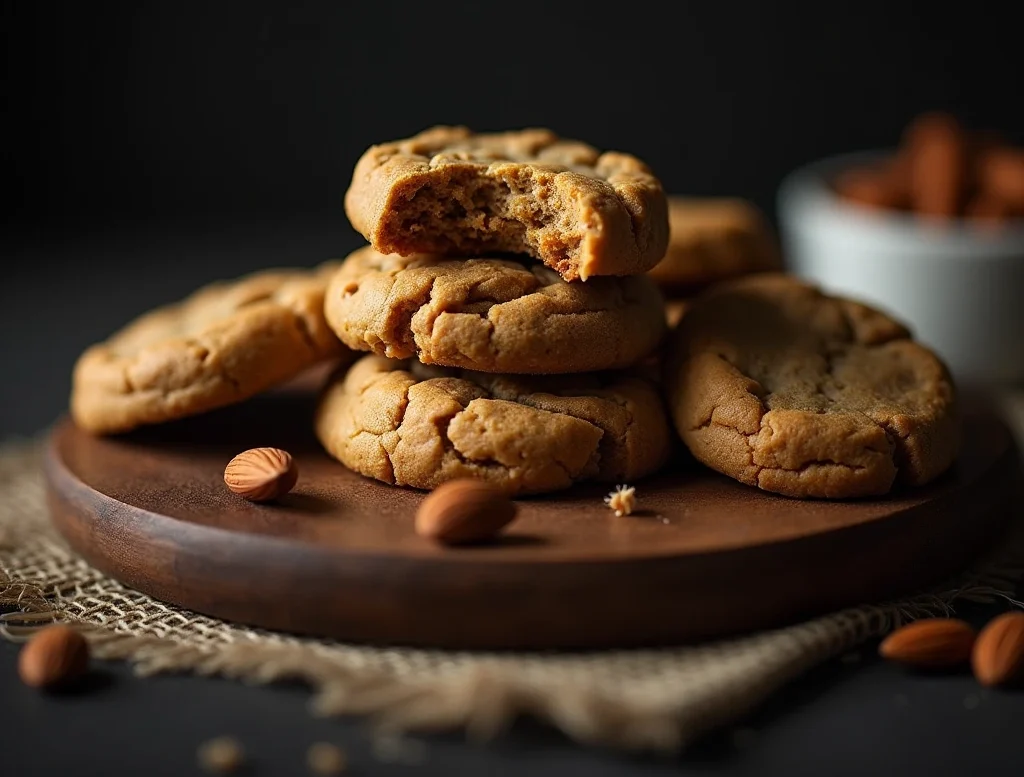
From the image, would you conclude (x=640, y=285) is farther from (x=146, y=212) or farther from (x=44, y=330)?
(x=146, y=212)

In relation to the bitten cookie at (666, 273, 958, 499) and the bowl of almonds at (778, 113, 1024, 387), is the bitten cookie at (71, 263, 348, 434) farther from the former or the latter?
the bowl of almonds at (778, 113, 1024, 387)

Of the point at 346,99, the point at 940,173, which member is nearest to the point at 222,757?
the point at 940,173

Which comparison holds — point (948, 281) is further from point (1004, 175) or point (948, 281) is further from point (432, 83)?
point (432, 83)

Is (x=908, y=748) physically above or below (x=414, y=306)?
below

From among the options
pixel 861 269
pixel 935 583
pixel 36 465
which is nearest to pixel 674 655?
pixel 935 583

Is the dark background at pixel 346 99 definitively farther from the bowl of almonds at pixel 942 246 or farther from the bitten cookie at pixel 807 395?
the bitten cookie at pixel 807 395

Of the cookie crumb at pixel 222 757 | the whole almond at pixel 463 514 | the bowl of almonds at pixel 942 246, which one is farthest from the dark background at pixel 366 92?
the cookie crumb at pixel 222 757
